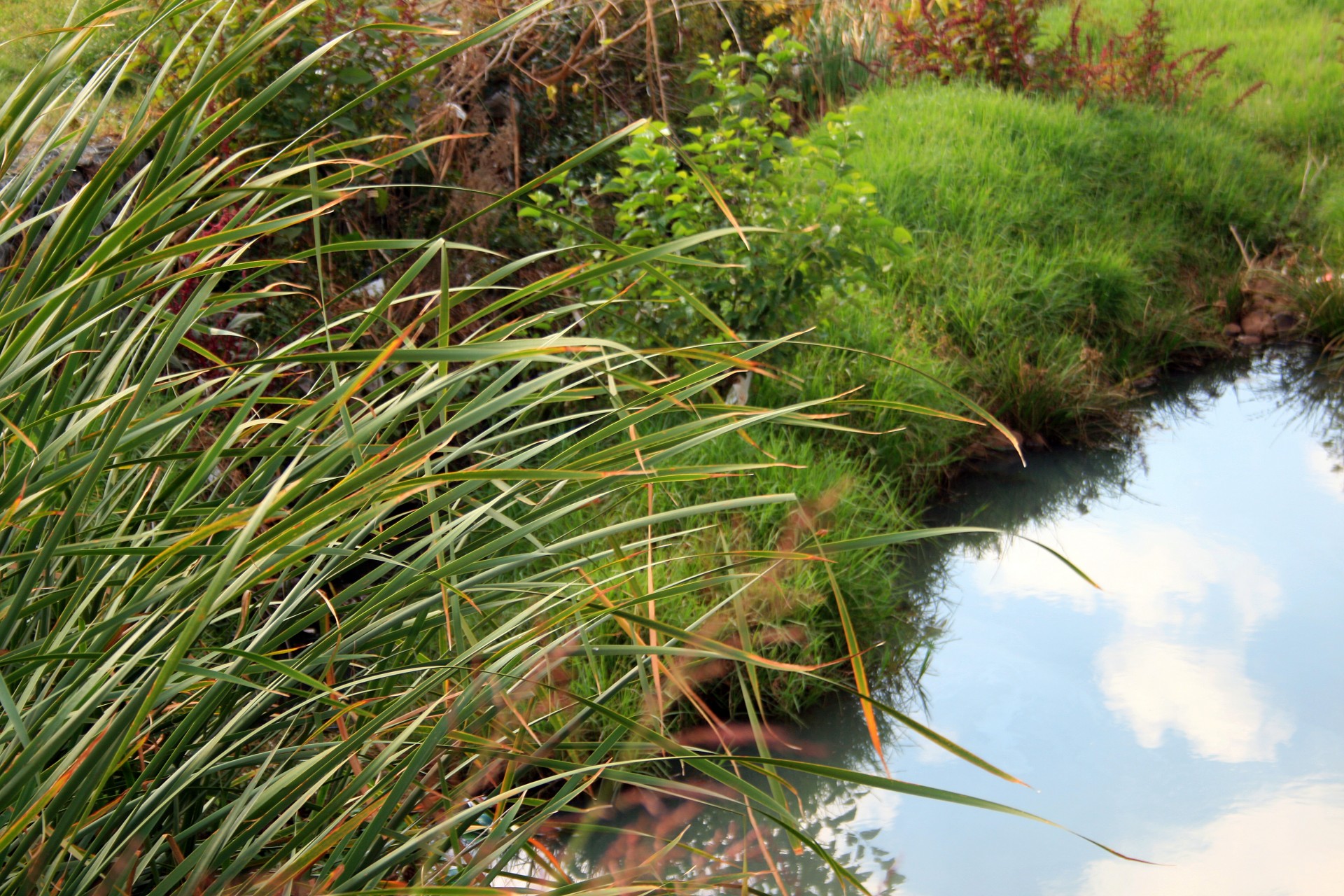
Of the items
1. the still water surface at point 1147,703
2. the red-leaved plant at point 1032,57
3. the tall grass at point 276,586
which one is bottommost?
the still water surface at point 1147,703

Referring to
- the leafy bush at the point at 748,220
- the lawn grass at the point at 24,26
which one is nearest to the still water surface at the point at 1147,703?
the leafy bush at the point at 748,220

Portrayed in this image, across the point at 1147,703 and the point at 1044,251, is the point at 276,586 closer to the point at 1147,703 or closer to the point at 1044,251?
the point at 1147,703

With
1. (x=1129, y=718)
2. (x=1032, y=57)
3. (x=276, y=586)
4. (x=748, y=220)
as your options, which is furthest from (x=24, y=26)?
(x=1032, y=57)

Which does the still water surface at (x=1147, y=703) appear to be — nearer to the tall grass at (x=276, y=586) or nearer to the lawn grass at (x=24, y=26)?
the tall grass at (x=276, y=586)

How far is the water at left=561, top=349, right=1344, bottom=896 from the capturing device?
69.9 inches

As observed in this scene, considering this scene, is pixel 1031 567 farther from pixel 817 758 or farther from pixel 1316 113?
pixel 1316 113

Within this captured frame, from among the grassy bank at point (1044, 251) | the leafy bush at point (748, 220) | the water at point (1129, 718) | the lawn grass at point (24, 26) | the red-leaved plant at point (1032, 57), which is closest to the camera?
the water at point (1129, 718)

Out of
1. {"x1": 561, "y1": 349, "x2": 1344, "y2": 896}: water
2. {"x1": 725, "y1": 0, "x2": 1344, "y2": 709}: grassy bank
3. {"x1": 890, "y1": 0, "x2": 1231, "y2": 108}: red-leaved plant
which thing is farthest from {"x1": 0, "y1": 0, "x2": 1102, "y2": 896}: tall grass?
{"x1": 890, "y1": 0, "x2": 1231, "y2": 108}: red-leaved plant

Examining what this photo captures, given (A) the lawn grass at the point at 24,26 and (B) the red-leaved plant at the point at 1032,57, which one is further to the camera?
(B) the red-leaved plant at the point at 1032,57

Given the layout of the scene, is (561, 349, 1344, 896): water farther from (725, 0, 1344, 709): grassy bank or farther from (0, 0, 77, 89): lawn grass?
(0, 0, 77, 89): lawn grass

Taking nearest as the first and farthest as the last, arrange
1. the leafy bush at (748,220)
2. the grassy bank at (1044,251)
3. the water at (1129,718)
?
1. the water at (1129,718)
2. the leafy bush at (748,220)
3. the grassy bank at (1044,251)

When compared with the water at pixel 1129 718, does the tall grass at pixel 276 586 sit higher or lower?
→ higher

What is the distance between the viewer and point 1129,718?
2.10 m

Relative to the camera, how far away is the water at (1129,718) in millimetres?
1774
